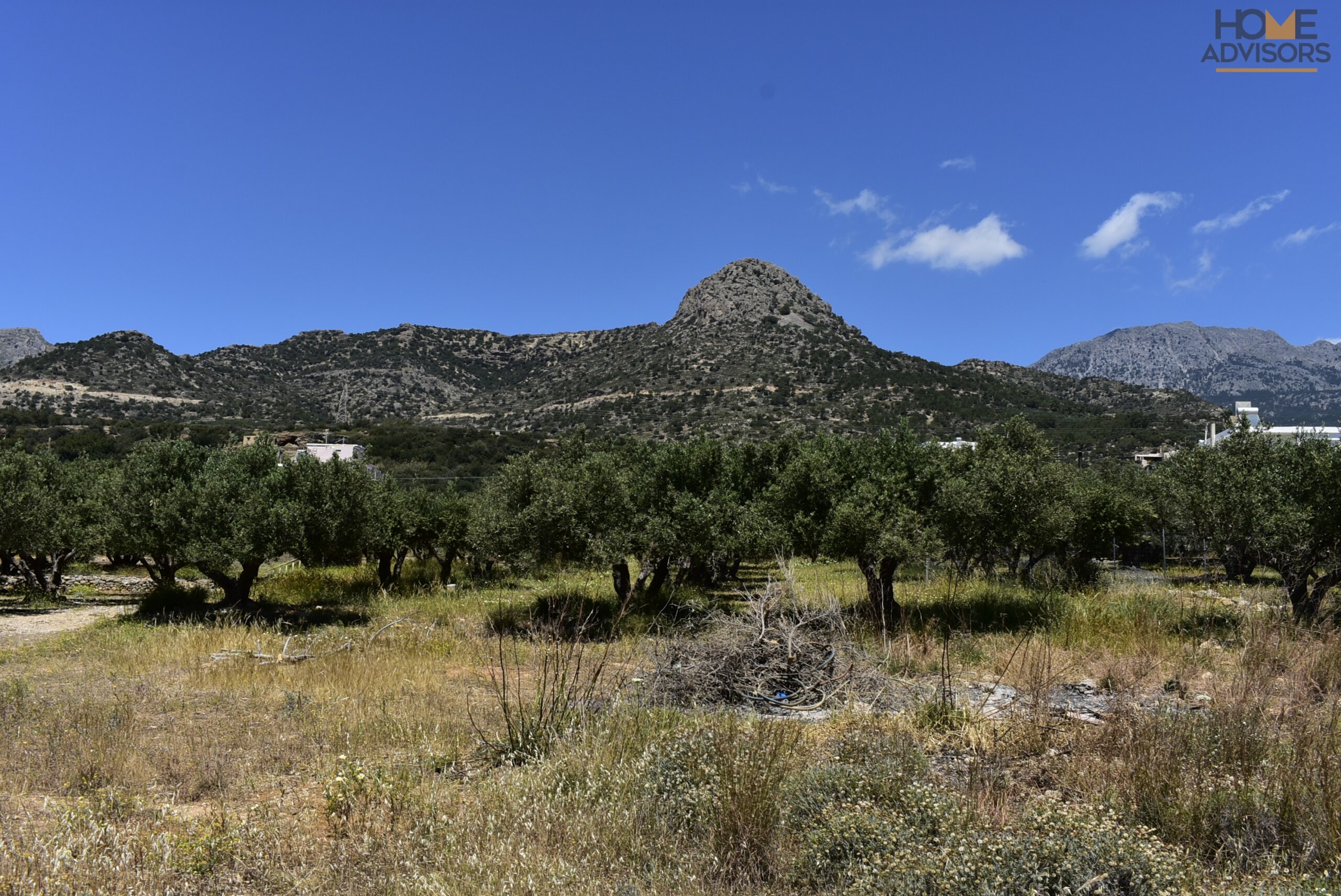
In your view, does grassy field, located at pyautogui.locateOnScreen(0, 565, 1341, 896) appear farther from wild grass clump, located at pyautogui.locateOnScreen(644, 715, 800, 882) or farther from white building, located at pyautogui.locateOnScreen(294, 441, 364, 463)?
white building, located at pyautogui.locateOnScreen(294, 441, 364, 463)

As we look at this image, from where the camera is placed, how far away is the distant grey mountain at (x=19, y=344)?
456ft

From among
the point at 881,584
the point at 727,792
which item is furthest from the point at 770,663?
the point at 881,584

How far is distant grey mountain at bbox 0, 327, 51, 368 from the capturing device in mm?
139125

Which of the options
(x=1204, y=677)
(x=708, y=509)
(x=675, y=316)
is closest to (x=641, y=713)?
(x=1204, y=677)

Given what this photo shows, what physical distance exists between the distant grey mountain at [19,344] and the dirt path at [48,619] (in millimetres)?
159215

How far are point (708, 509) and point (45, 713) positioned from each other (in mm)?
10588

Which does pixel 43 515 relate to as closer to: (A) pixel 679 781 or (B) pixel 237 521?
(B) pixel 237 521

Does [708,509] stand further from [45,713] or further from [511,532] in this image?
[45,713]

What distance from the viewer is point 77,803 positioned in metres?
4.56

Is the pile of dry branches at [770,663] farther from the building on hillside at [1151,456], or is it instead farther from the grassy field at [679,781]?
the building on hillside at [1151,456]

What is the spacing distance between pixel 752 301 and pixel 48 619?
264 ft

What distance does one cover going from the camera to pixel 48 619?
16.1m

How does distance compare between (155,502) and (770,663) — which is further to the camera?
(155,502)

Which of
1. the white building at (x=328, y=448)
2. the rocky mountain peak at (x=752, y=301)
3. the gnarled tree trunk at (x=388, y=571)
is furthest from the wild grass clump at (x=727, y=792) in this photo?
the rocky mountain peak at (x=752, y=301)
